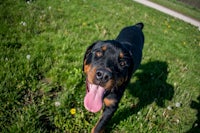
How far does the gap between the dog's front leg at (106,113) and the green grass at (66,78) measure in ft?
0.92

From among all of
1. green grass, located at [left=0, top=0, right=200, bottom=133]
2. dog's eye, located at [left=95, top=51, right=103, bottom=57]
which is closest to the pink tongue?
green grass, located at [left=0, top=0, right=200, bottom=133]

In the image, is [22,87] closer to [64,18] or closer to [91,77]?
[91,77]

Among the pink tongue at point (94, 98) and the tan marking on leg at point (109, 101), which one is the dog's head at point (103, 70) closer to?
the pink tongue at point (94, 98)

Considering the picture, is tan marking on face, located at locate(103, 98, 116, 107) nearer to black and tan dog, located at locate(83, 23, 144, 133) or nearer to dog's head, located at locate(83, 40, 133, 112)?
black and tan dog, located at locate(83, 23, 144, 133)

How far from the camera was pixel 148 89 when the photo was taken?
5.31m

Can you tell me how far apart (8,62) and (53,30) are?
7.49 ft

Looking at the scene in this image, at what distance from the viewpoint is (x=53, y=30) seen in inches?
239

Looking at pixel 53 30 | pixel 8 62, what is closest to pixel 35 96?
pixel 8 62

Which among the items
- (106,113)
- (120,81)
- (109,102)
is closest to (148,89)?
(120,81)

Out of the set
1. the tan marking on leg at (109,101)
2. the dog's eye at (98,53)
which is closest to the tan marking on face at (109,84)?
the tan marking on leg at (109,101)

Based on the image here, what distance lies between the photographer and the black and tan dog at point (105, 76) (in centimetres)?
327

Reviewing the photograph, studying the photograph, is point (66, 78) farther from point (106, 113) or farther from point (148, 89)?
point (148, 89)

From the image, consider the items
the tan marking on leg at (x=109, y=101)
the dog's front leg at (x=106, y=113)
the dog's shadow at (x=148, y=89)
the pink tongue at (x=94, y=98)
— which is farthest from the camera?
the dog's shadow at (x=148, y=89)

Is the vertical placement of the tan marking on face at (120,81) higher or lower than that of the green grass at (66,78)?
higher
